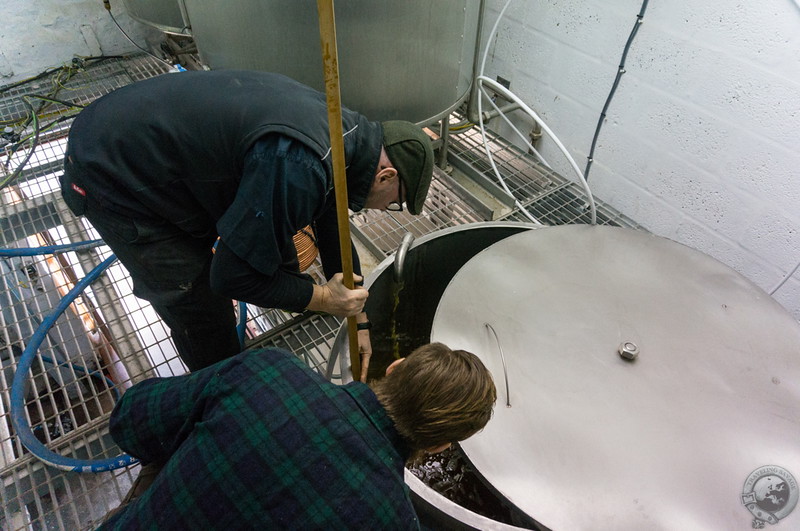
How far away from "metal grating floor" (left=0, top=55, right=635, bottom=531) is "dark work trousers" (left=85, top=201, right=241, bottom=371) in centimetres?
11

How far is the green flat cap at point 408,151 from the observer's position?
0.90 metres

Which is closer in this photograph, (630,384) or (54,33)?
(630,384)

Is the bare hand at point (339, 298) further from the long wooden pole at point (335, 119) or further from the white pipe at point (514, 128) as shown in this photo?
the white pipe at point (514, 128)

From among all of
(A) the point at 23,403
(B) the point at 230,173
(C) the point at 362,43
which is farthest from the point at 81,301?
(C) the point at 362,43

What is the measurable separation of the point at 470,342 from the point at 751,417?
46 cm

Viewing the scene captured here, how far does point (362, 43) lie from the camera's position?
114 cm

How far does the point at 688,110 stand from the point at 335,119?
1441 mm

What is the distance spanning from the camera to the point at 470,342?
868 mm

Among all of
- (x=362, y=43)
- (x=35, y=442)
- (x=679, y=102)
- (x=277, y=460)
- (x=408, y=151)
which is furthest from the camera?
(x=679, y=102)

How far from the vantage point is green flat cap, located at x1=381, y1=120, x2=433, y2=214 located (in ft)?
2.96

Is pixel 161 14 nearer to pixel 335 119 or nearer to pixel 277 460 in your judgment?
pixel 335 119

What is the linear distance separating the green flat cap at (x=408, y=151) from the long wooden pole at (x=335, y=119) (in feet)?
0.60

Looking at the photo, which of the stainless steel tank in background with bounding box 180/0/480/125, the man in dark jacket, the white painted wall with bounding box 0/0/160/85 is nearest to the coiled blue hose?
the man in dark jacket

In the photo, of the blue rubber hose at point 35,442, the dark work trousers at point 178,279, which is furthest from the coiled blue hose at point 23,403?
the dark work trousers at point 178,279
